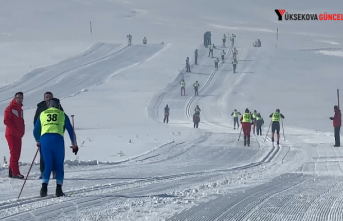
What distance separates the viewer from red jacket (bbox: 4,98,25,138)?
13.1 meters

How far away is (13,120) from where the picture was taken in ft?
43.1

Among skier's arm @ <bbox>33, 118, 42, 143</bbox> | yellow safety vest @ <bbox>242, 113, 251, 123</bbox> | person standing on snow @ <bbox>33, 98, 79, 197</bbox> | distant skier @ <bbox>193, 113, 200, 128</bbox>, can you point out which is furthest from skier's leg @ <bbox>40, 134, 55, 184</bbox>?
distant skier @ <bbox>193, 113, 200, 128</bbox>

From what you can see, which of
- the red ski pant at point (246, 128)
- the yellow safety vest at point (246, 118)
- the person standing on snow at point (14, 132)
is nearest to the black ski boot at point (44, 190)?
the person standing on snow at point (14, 132)

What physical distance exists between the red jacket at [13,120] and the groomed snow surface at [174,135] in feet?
2.97

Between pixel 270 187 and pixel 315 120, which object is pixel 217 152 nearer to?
pixel 270 187

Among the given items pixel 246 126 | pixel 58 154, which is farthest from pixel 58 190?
pixel 246 126

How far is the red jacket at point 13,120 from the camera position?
42.9 feet

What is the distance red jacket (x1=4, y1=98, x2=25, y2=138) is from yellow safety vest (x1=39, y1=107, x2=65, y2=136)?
126 inches

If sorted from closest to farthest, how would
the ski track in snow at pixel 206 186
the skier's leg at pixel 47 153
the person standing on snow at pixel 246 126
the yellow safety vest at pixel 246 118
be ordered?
1. the ski track in snow at pixel 206 186
2. the skier's leg at pixel 47 153
3. the person standing on snow at pixel 246 126
4. the yellow safety vest at pixel 246 118

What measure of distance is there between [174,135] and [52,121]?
17.9 metres

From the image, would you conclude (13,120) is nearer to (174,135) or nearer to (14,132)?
(14,132)

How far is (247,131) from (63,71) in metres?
29.0

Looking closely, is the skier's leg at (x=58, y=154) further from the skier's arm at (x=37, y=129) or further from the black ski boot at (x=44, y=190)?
the skier's arm at (x=37, y=129)

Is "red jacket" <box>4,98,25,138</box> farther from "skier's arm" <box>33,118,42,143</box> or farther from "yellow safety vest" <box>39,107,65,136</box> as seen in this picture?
"yellow safety vest" <box>39,107,65,136</box>
